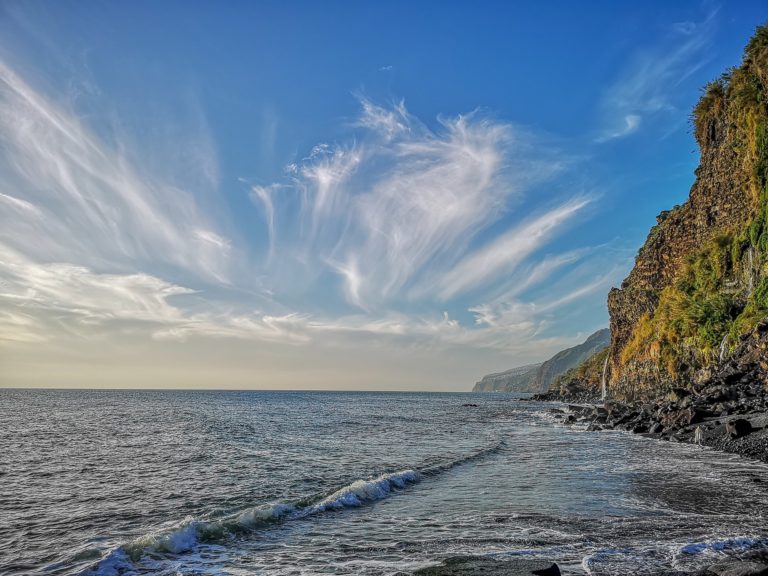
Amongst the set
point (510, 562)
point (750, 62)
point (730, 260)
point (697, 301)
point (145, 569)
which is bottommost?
point (145, 569)

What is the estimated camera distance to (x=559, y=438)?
36219mm

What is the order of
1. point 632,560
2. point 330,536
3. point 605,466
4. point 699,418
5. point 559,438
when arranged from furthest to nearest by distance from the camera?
point 559,438 < point 699,418 < point 605,466 < point 330,536 < point 632,560

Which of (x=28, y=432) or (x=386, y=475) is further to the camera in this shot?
(x=28, y=432)

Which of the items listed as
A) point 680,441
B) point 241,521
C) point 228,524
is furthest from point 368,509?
point 680,441

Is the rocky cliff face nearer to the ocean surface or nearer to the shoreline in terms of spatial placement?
the shoreline

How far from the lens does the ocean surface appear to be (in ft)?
35.7

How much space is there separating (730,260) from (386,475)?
186 ft

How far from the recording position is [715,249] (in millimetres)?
60062

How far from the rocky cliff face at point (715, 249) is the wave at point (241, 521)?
45.0m

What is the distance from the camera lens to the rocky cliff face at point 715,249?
50.2 metres

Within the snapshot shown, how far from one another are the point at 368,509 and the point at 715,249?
6227 cm

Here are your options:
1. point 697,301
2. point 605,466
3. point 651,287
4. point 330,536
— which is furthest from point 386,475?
point 651,287

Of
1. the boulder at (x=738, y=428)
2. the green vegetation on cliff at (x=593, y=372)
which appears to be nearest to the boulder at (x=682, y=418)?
the boulder at (x=738, y=428)

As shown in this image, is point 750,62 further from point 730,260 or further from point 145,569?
point 145,569
